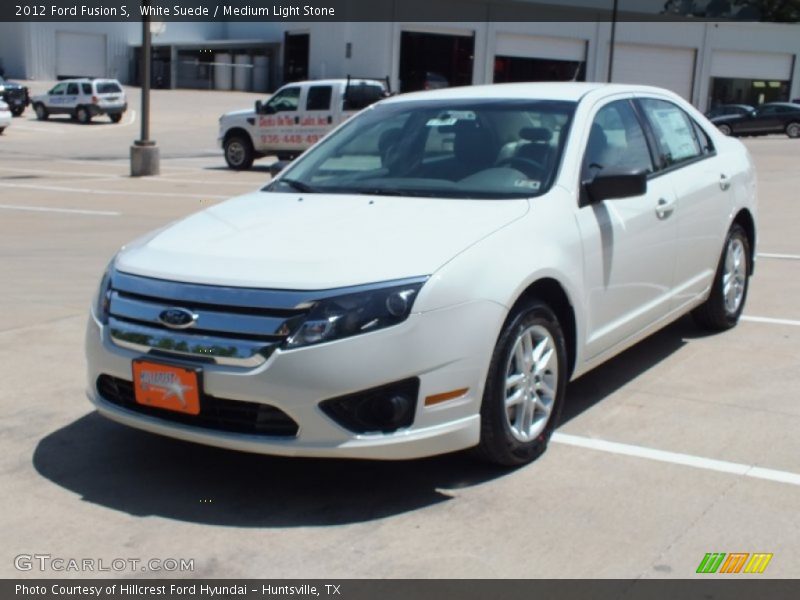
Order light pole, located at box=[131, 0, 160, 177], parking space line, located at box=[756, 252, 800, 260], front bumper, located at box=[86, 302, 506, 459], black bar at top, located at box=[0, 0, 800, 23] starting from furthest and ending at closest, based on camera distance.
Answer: black bar at top, located at box=[0, 0, 800, 23], light pole, located at box=[131, 0, 160, 177], parking space line, located at box=[756, 252, 800, 260], front bumper, located at box=[86, 302, 506, 459]

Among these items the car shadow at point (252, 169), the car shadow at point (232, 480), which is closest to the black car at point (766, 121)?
the car shadow at point (252, 169)

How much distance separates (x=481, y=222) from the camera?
4527mm

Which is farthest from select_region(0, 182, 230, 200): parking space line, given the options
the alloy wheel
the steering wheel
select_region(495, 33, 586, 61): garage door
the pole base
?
select_region(495, 33, 586, 61): garage door

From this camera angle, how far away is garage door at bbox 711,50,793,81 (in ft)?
190

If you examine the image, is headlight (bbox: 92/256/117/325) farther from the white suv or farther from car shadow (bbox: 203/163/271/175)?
the white suv

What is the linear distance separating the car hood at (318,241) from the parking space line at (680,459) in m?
1.15

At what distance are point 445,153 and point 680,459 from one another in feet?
6.27

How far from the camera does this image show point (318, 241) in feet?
14.3

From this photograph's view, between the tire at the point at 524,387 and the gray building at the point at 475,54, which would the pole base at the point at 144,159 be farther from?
the gray building at the point at 475,54

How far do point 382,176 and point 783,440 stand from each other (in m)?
2.36

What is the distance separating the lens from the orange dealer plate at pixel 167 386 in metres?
4.05

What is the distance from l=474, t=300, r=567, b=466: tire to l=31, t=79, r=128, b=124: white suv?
126 feet
